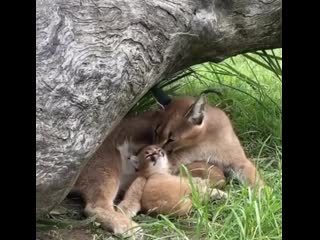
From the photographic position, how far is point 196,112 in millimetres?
4125

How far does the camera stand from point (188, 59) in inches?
151

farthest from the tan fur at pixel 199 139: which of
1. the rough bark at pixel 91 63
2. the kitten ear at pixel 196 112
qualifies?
the rough bark at pixel 91 63

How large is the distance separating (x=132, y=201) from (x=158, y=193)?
0.13 metres

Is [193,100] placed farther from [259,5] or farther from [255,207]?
[255,207]

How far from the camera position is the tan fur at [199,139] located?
160 inches

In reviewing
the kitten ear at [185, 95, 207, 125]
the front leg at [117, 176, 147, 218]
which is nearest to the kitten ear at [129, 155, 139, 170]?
the front leg at [117, 176, 147, 218]

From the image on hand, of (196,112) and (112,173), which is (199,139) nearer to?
(196,112)

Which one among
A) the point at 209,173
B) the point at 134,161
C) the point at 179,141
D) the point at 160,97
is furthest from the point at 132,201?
the point at 160,97

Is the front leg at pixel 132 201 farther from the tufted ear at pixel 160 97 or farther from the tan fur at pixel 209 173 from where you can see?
the tufted ear at pixel 160 97

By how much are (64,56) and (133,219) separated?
90 cm

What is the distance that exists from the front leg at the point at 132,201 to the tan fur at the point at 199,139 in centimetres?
41

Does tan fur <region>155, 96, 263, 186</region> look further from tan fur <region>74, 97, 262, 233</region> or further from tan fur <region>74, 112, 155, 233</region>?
tan fur <region>74, 112, 155, 233</region>

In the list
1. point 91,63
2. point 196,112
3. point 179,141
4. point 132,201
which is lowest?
point 132,201
